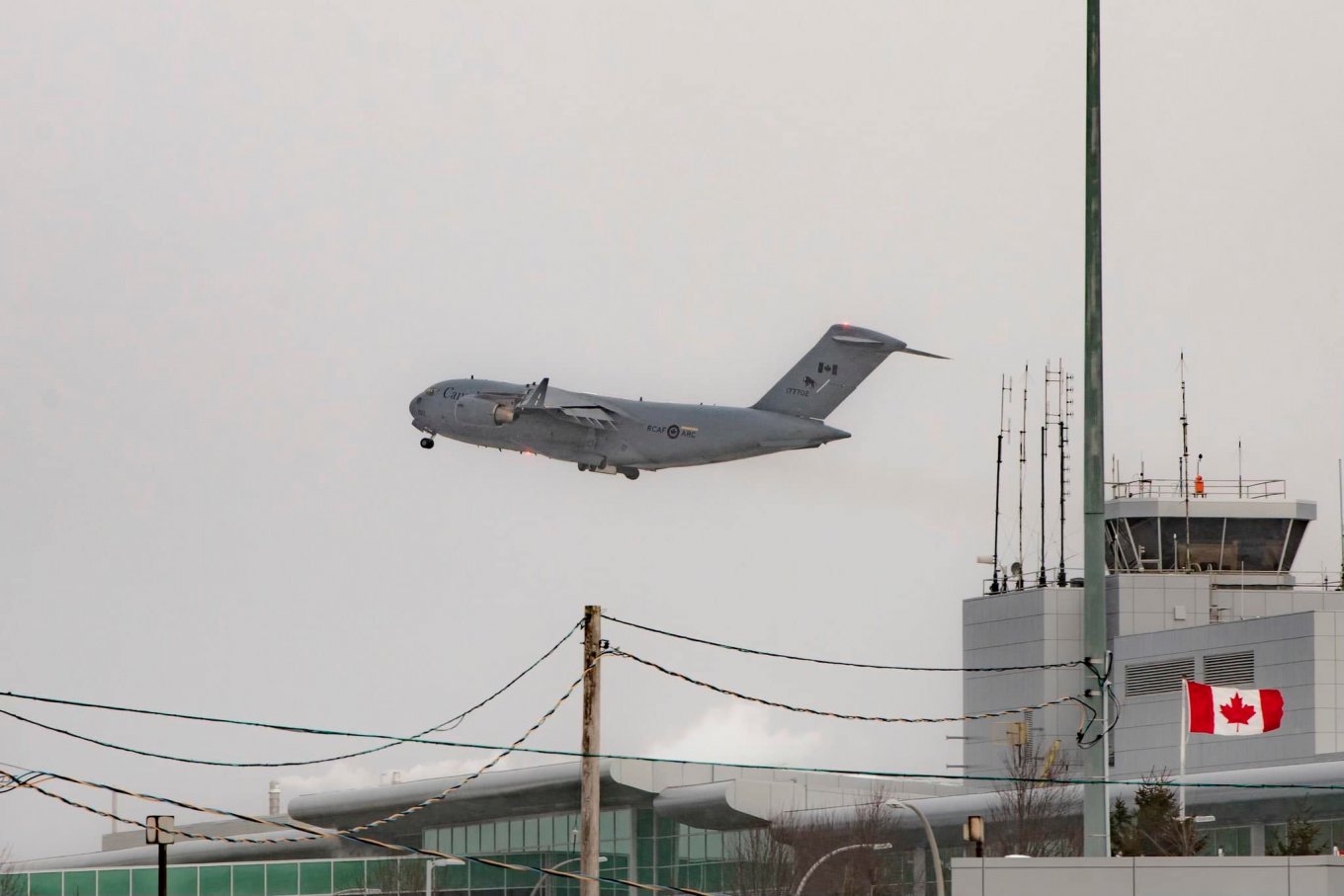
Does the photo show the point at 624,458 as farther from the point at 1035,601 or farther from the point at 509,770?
the point at 1035,601

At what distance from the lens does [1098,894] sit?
3259cm

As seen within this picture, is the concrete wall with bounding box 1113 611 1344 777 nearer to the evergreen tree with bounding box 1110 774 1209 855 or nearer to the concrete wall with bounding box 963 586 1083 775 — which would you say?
the concrete wall with bounding box 963 586 1083 775

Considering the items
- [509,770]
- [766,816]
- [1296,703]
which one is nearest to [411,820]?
[509,770]

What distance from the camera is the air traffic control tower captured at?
4993 inches

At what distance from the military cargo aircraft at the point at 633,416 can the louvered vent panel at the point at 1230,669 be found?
55.2 metres

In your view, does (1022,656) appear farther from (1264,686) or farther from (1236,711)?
(1236,711)

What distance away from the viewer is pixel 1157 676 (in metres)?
131

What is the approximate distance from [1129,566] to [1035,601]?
631 centimetres

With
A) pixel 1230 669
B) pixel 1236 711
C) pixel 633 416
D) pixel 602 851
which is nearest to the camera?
pixel 1236 711

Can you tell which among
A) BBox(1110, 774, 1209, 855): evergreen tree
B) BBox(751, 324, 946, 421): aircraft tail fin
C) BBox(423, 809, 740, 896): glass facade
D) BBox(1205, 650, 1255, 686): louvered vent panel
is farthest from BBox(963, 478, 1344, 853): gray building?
BBox(751, 324, 946, 421): aircraft tail fin

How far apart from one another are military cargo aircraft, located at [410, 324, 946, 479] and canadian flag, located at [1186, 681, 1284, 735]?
1454 cm

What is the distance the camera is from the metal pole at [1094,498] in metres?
31.3

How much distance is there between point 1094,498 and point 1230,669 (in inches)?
3815

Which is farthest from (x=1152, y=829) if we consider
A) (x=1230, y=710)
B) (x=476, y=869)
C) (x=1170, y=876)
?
(x=1170, y=876)
